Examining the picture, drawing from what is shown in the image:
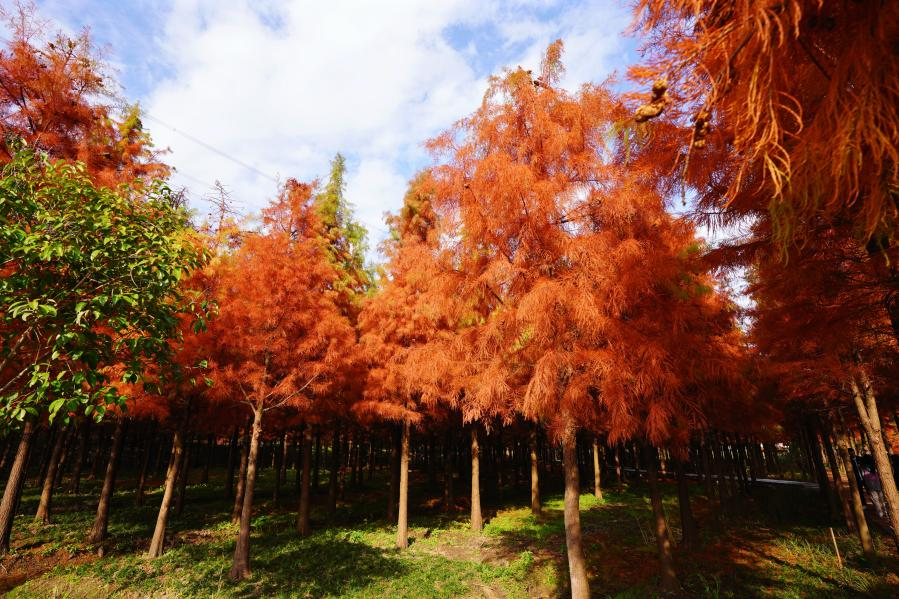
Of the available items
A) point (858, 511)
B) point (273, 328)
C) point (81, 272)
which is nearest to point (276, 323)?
point (273, 328)

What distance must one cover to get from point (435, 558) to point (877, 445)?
11355mm

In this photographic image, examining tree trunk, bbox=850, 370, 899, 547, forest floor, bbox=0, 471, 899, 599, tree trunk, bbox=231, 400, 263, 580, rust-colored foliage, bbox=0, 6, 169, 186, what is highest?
rust-colored foliage, bbox=0, 6, 169, 186

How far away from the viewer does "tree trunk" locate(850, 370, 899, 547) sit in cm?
745

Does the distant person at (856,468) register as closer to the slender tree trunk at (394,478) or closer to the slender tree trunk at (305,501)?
the slender tree trunk at (394,478)

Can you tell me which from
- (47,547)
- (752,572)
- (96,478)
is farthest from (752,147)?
(96,478)

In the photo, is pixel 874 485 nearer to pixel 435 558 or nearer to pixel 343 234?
pixel 435 558

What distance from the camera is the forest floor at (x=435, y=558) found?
9.71m

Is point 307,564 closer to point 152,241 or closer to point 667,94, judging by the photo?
point 152,241

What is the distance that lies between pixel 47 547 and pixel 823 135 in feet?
65.3

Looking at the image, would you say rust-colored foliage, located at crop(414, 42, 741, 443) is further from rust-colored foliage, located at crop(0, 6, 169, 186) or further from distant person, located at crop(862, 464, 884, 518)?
distant person, located at crop(862, 464, 884, 518)

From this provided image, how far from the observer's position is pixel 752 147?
2705 millimetres

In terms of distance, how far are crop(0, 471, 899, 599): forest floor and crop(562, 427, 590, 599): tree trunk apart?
3259 mm

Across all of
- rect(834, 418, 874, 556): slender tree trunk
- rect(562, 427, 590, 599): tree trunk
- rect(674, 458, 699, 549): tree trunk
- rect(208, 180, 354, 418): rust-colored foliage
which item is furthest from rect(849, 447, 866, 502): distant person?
rect(208, 180, 354, 418): rust-colored foliage

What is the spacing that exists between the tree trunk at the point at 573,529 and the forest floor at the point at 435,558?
3.26 metres
